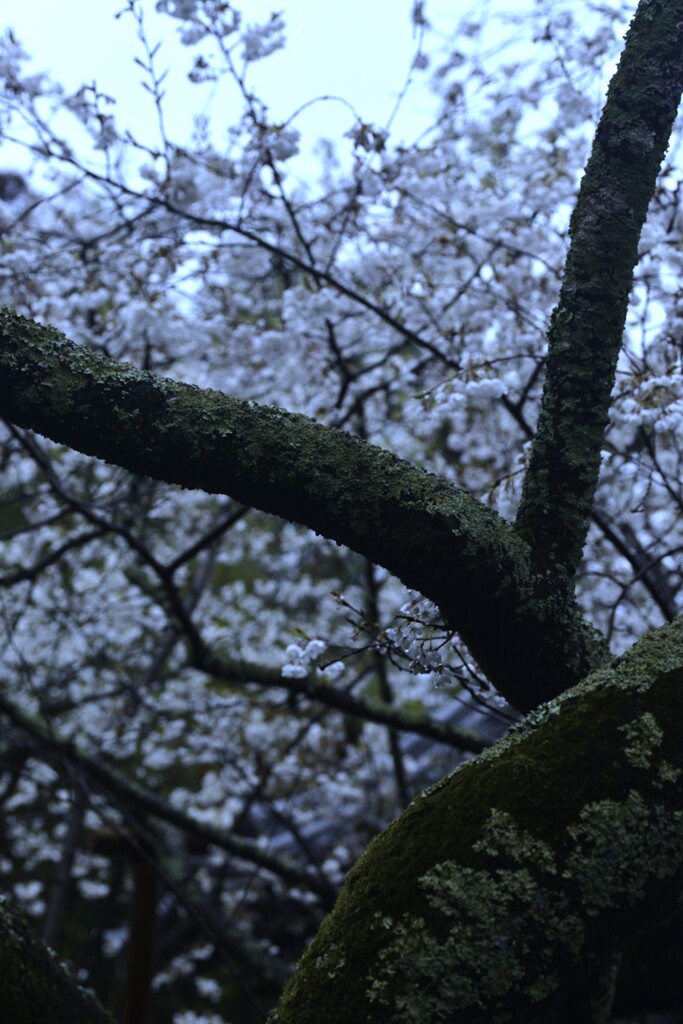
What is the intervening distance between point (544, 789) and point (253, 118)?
125 inches

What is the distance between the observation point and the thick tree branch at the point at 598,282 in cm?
186

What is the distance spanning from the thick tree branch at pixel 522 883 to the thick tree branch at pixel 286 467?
347mm

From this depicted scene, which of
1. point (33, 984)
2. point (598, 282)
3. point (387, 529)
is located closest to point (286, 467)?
point (387, 529)

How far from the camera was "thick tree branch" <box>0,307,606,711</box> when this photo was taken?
1.43 meters

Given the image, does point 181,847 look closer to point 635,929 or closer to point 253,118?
point 253,118

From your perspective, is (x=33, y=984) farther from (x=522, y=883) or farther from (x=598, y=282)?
(x=598, y=282)

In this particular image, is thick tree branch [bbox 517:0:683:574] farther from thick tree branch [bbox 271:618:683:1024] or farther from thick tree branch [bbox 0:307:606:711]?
thick tree branch [bbox 271:618:683:1024]

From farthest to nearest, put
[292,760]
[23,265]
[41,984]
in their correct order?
[292,760] → [23,265] → [41,984]

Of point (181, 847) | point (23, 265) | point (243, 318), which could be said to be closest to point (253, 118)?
point (23, 265)

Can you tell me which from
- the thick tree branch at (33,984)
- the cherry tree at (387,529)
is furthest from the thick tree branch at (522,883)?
the thick tree branch at (33,984)

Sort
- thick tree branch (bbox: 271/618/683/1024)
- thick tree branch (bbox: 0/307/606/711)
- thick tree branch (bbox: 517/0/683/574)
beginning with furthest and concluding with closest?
thick tree branch (bbox: 517/0/683/574), thick tree branch (bbox: 0/307/606/711), thick tree branch (bbox: 271/618/683/1024)

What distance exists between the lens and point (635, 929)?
4.17 ft

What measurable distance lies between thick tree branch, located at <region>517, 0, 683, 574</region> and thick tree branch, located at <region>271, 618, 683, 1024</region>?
56 cm

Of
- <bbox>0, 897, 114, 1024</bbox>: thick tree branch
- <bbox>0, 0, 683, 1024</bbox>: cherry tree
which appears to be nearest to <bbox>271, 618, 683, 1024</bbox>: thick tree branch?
→ <bbox>0, 0, 683, 1024</bbox>: cherry tree
